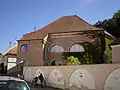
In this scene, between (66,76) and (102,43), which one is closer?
(66,76)

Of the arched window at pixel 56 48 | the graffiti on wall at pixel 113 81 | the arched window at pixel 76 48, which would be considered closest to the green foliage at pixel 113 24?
the arched window at pixel 76 48

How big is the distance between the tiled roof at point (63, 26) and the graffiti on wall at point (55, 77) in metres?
19.1

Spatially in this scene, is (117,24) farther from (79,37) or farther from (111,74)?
(111,74)

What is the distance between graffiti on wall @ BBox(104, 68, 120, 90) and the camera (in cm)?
1894

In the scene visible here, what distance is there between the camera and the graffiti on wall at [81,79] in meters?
22.3

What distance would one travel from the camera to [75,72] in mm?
24734

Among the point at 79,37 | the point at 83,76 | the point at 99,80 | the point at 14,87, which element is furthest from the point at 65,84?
the point at 79,37

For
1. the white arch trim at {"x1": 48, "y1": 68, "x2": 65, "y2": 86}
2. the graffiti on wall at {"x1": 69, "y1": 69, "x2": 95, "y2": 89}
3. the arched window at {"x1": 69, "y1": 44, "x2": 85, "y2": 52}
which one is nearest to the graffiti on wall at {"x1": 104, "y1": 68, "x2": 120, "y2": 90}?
the graffiti on wall at {"x1": 69, "y1": 69, "x2": 95, "y2": 89}

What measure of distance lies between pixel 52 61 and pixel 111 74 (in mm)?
29021

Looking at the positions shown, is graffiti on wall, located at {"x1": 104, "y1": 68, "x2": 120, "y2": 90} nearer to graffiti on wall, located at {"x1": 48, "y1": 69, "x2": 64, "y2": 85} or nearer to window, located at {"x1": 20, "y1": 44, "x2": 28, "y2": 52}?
graffiti on wall, located at {"x1": 48, "y1": 69, "x2": 64, "y2": 85}

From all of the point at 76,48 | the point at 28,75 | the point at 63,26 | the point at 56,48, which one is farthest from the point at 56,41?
the point at 28,75

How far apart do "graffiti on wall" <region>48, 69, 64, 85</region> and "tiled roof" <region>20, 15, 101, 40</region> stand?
19110 mm

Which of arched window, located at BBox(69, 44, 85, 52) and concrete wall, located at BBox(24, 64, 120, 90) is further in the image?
arched window, located at BBox(69, 44, 85, 52)

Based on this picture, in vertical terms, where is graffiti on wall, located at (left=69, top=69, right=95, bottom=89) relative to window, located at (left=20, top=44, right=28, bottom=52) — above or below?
below
